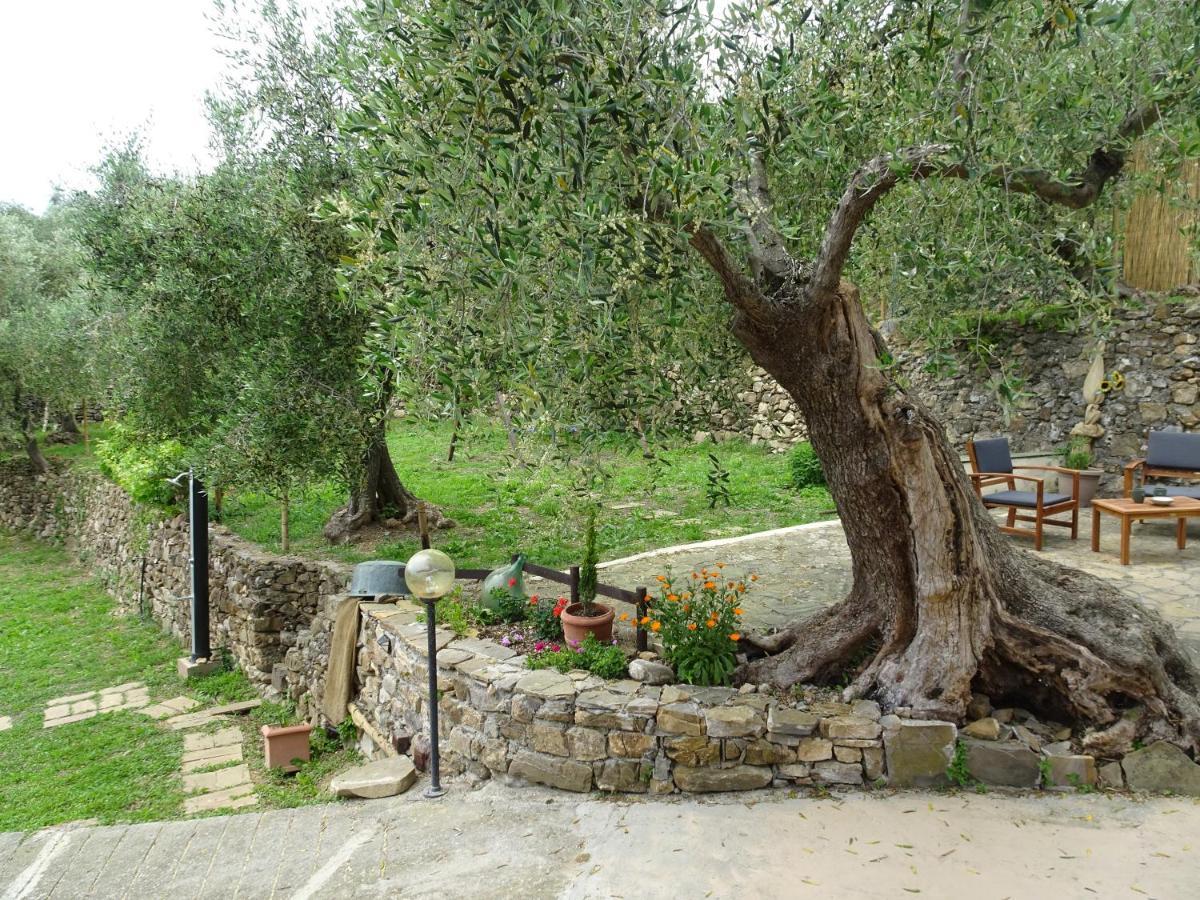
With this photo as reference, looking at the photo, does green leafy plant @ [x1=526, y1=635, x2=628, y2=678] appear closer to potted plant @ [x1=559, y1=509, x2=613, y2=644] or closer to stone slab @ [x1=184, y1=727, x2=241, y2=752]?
potted plant @ [x1=559, y1=509, x2=613, y2=644]

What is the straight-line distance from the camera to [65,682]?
9594mm

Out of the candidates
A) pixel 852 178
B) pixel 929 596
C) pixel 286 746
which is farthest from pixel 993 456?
pixel 286 746

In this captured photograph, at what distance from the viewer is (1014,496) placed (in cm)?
845

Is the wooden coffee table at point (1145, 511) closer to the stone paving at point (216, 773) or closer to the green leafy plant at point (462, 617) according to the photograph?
the green leafy plant at point (462, 617)

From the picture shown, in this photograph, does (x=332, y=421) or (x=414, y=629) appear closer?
(x=414, y=629)

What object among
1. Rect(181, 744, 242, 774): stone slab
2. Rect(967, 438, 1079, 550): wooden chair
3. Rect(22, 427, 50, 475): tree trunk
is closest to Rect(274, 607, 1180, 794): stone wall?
Rect(181, 744, 242, 774): stone slab

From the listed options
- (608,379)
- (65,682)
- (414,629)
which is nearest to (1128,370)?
(608,379)

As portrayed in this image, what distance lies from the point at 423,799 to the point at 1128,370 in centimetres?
1063

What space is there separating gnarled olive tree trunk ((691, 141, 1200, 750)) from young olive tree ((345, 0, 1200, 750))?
14 millimetres

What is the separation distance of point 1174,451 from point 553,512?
25.7 feet

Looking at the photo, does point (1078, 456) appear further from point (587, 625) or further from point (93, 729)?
point (93, 729)

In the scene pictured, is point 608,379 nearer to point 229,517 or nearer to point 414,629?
point 414,629

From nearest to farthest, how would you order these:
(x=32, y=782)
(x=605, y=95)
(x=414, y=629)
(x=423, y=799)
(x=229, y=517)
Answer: (x=605, y=95) < (x=423, y=799) < (x=414, y=629) < (x=32, y=782) < (x=229, y=517)

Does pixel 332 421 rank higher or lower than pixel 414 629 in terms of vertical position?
higher
